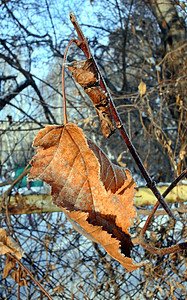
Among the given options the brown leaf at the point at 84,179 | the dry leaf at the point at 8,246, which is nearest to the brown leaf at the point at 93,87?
the brown leaf at the point at 84,179

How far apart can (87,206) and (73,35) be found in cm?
382

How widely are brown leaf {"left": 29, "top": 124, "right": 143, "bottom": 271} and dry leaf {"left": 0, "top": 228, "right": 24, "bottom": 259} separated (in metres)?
0.51

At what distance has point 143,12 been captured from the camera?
4145 mm

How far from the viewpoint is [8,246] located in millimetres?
921

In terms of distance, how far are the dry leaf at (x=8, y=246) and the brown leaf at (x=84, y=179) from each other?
506 millimetres

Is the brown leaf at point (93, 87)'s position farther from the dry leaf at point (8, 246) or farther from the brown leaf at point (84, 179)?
the dry leaf at point (8, 246)

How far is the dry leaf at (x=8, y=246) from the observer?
90 cm

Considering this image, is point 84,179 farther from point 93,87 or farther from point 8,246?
point 8,246

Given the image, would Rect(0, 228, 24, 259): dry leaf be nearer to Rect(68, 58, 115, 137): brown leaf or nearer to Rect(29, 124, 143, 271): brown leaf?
Rect(29, 124, 143, 271): brown leaf

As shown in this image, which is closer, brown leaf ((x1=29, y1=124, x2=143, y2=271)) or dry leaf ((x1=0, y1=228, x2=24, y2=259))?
brown leaf ((x1=29, y1=124, x2=143, y2=271))

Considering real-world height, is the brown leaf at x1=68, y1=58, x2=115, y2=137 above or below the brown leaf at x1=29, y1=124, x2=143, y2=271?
above

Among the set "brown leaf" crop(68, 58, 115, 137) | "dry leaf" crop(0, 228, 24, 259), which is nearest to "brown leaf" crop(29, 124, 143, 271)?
"brown leaf" crop(68, 58, 115, 137)

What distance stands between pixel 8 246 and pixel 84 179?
0.57 meters

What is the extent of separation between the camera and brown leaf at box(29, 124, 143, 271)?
0.49 meters
